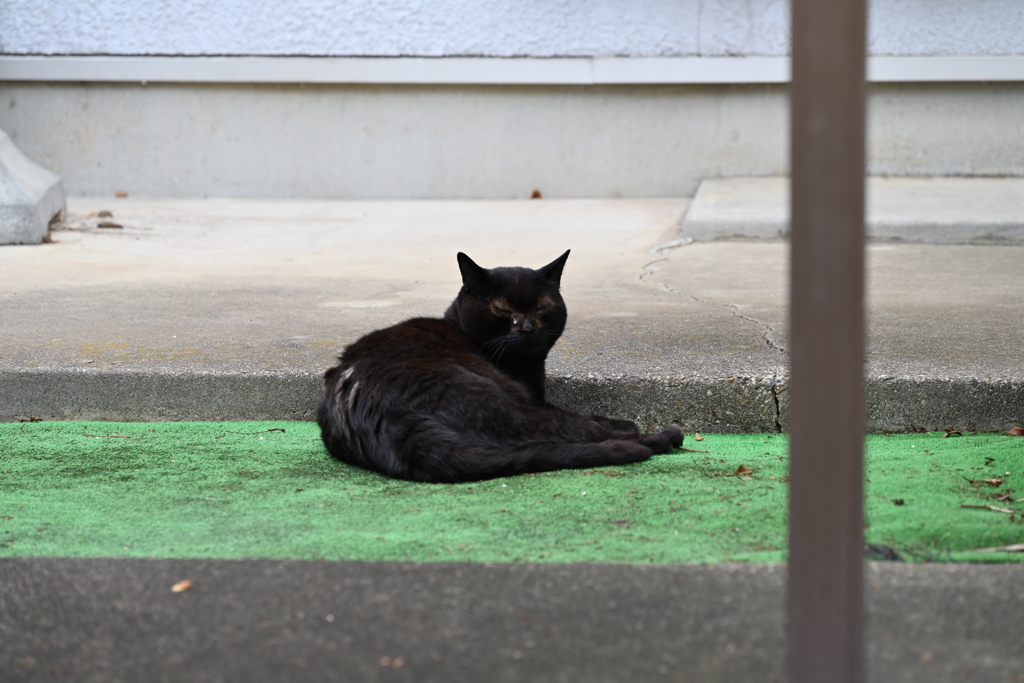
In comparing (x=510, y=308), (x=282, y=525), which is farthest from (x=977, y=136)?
(x=282, y=525)

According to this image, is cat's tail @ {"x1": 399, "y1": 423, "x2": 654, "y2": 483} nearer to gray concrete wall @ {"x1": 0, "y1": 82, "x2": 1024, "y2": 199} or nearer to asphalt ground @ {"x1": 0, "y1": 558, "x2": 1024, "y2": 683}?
asphalt ground @ {"x1": 0, "y1": 558, "x2": 1024, "y2": 683}

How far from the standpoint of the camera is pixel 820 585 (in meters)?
1.07

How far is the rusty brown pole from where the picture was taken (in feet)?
3.27

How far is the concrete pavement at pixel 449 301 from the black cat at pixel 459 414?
0.25 m

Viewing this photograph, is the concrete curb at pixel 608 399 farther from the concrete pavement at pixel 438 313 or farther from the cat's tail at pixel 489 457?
the cat's tail at pixel 489 457

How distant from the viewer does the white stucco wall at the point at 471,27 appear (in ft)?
24.1

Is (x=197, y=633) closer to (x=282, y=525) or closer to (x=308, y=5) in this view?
(x=282, y=525)

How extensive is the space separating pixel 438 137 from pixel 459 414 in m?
5.79

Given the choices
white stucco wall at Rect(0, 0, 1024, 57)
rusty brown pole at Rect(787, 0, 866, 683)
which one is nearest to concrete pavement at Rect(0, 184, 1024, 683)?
rusty brown pole at Rect(787, 0, 866, 683)

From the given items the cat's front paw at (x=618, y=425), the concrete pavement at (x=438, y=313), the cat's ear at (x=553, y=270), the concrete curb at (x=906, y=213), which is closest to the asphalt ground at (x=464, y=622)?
the concrete pavement at (x=438, y=313)

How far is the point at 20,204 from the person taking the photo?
578cm

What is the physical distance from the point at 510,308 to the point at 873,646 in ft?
5.47

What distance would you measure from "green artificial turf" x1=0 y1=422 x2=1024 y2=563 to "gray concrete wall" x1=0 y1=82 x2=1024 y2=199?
17.3 ft

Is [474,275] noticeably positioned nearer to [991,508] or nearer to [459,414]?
[459,414]
